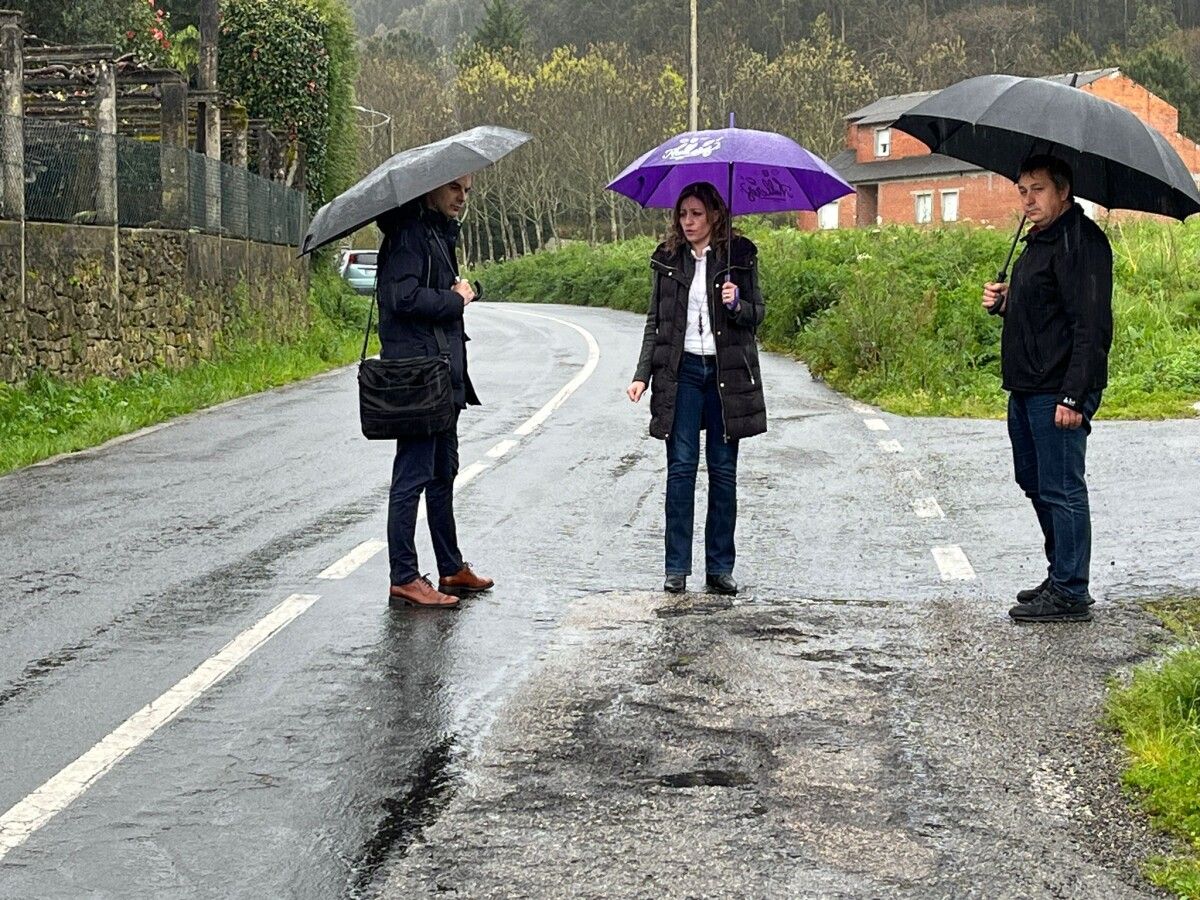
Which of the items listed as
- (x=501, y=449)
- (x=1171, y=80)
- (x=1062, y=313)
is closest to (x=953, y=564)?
(x=1062, y=313)

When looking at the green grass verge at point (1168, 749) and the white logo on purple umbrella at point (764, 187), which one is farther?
the white logo on purple umbrella at point (764, 187)

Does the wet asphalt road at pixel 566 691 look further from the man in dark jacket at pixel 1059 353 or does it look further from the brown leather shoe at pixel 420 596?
the man in dark jacket at pixel 1059 353

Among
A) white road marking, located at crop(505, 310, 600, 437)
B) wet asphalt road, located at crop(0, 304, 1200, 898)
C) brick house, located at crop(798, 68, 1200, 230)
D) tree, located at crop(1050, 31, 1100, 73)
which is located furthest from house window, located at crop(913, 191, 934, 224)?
wet asphalt road, located at crop(0, 304, 1200, 898)

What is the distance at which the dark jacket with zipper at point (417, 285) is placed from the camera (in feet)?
24.1

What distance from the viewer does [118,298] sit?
18.1 metres

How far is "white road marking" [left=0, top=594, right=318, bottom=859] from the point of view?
4645 millimetres

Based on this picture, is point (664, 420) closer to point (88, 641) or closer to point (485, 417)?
point (88, 641)

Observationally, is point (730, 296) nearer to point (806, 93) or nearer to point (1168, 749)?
point (1168, 749)

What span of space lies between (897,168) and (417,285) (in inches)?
2737

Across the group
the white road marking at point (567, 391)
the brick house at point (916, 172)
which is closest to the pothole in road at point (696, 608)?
the white road marking at point (567, 391)

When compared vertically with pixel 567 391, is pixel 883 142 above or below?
above

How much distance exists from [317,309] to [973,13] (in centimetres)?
7304

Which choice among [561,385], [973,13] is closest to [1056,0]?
[973,13]

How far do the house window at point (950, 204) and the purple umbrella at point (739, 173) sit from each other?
212ft
